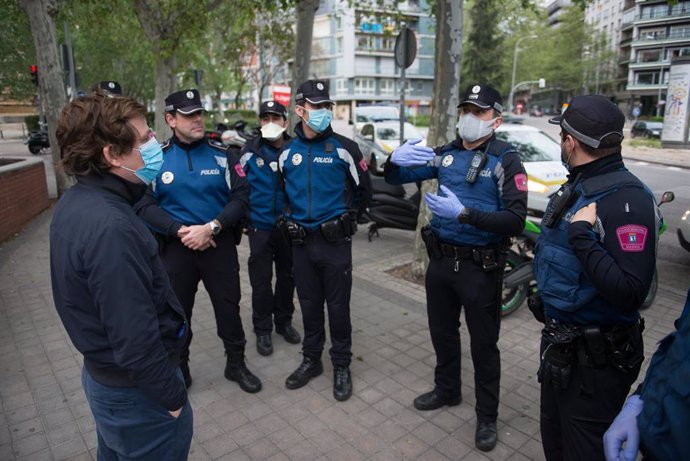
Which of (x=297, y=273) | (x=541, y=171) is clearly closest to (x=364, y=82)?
(x=541, y=171)

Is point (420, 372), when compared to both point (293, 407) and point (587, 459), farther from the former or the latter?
point (587, 459)

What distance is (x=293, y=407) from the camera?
356 centimetres

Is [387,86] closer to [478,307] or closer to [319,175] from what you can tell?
[319,175]

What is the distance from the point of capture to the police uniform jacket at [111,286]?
5.51 feet

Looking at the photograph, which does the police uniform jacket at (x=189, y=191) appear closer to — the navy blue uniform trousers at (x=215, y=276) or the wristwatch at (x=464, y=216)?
the navy blue uniform trousers at (x=215, y=276)

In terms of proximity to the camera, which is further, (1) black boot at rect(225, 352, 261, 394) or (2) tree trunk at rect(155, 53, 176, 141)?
(2) tree trunk at rect(155, 53, 176, 141)

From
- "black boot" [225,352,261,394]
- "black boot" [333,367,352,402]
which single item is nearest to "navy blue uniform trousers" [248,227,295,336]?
"black boot" [225,352,261,394]

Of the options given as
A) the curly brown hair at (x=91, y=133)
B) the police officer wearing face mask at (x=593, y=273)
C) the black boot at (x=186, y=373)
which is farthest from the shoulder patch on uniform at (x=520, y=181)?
the black boot at (x=186, y=373)

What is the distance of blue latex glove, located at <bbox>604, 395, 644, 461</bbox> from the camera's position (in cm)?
161

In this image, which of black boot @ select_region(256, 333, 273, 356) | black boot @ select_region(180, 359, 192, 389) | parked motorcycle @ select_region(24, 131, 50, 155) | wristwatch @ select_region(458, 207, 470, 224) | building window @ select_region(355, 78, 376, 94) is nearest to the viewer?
wristwatch @ select_region(458, 207, 470, 224)

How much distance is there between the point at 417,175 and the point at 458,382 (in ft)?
4.86

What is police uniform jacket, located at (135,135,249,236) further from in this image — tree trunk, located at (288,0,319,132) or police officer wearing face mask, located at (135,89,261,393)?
tree trunk, located at (288,0,319,132)

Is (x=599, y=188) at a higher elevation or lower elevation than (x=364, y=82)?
lower

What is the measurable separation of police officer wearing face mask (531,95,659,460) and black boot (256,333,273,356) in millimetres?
2693
